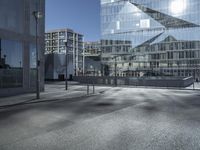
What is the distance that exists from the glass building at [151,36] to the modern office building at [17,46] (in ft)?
196

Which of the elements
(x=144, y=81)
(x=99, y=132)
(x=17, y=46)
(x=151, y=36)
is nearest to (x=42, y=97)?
(x=17, y=46)

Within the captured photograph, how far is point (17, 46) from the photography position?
77.8ft

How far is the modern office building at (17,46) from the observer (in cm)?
2184

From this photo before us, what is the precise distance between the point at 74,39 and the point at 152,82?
12763cm

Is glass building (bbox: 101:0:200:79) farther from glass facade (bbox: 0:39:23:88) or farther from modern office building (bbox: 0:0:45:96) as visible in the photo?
glass facade (bbox: 0:39:23:88)

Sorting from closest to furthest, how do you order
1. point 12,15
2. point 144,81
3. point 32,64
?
point 12,15
point 32,64
point 144,81

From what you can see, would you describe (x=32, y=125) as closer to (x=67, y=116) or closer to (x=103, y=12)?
(x=67, y=116)

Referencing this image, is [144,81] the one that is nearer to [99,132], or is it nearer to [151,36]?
[99,132]

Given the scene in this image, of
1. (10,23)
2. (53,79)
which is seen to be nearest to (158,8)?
(53,79)

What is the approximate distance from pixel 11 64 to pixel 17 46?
6.95 feet

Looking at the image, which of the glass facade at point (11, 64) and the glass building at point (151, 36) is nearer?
the glass facade at point (11, 64)

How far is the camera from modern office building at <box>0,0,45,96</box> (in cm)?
2184

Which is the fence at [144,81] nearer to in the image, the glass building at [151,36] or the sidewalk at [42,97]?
the sidewalk at [42,97]

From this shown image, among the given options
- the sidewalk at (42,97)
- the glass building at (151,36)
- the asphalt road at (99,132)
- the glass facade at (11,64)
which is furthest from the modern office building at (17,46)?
the glass building at (151,36)
